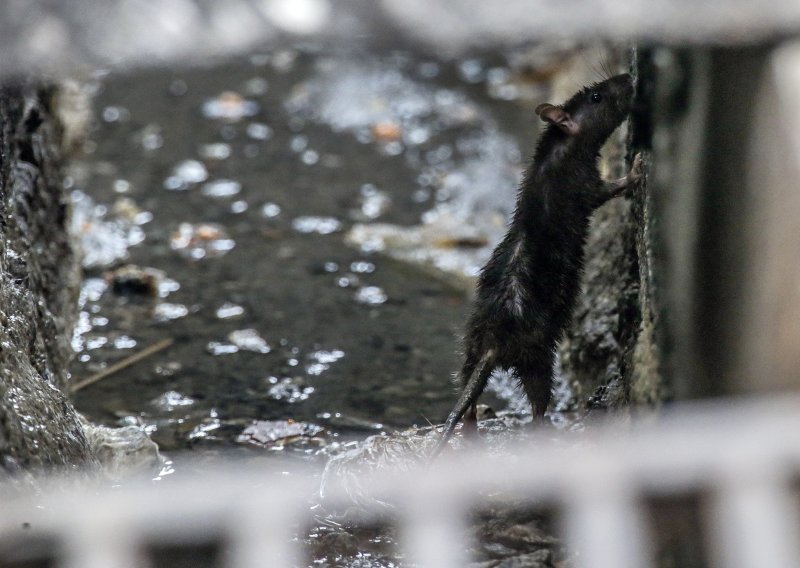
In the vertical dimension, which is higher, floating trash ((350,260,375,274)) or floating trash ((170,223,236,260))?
floating trash ((170,223,236,260))

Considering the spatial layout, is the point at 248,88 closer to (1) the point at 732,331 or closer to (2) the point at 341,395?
(2) the point at 341,395

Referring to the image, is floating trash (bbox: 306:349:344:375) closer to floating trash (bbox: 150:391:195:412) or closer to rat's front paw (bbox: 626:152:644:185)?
floating trash (bbox: 150:391:195:412)

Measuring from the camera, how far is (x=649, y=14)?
5.26 feet

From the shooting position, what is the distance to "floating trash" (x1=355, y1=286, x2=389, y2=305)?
5.43 metres

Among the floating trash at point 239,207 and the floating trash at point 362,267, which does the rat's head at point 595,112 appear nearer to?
the floating trash at point 362,267

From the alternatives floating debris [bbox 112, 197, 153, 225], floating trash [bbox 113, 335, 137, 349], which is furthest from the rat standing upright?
floating debris [bbox 112, 197, 153, 225]

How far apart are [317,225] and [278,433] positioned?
2.37 metres

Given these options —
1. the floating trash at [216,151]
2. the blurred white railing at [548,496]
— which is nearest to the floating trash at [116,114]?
the floating trash at [216,151]

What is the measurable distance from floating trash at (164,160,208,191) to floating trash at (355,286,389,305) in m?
1.86

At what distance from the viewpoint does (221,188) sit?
678 cm

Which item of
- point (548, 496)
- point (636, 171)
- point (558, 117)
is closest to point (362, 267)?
point (558, 117)

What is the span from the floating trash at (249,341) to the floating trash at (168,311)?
1.23 feet

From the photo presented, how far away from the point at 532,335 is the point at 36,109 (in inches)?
96.9

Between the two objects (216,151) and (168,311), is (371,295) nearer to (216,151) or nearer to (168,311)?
(168,311)
